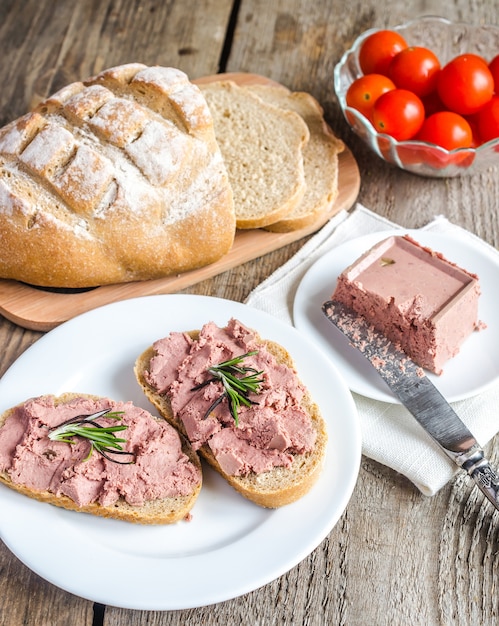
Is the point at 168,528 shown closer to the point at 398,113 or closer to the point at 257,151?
the point at 257,151

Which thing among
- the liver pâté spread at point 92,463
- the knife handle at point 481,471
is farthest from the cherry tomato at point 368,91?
the liver pâté spread at point 92,463

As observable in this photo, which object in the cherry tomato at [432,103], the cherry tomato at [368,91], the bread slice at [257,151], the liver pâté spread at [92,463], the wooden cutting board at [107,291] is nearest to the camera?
the liver pâté spread at [92,463]

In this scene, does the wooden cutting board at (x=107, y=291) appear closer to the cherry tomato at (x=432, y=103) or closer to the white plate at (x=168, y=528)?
the white plate at (x=168, y=528)

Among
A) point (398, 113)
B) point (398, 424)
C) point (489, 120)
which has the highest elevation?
point (398, 113)

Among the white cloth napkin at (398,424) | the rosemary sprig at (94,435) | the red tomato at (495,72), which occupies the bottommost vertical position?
the white cloth napkin at (398,424)

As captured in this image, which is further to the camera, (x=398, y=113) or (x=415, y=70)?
(x=415, y=70)

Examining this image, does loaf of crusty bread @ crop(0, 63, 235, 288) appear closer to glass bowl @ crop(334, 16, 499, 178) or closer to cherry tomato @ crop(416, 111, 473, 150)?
glass bowl @ crop(334, 16, 499, 178)

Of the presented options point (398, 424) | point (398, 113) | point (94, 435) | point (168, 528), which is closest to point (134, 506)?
point (168, 528)

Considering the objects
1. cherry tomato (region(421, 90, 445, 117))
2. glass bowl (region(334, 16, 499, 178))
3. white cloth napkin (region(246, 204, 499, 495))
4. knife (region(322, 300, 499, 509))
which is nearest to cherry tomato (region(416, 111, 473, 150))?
glass bowl (region(334, 16, 499, 178))
